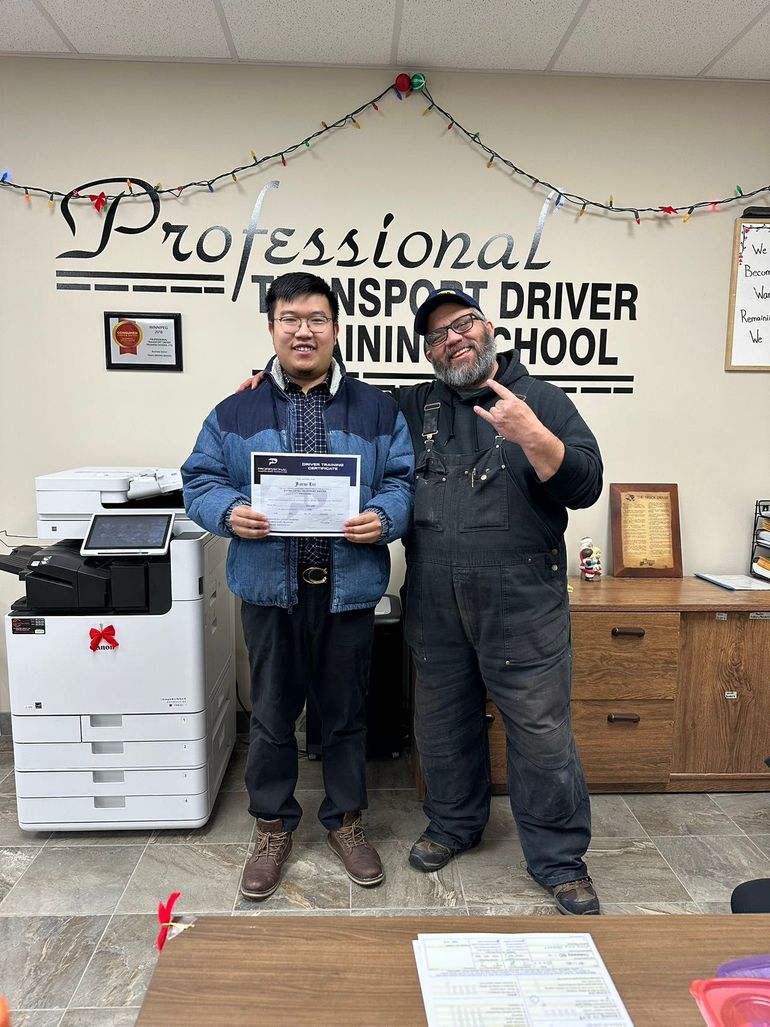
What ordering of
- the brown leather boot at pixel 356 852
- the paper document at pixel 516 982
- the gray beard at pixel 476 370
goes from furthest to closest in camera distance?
the brown leather boot at pixel 356 852 → the gray beard at pixel 476 370 → the paper document at pixel 516 982

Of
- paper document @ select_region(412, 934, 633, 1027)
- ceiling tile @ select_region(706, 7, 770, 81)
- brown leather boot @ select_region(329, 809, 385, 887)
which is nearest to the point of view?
paper document @ select_region(412, 934, 633, 1027)

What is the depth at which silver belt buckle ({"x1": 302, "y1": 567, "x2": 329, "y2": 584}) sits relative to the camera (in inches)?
76.5

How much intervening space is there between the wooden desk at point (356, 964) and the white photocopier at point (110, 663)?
4.21ft

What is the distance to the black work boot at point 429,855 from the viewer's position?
2133 mm

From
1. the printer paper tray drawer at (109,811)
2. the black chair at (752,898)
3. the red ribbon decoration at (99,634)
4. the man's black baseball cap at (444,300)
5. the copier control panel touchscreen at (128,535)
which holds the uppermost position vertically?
the man's black baseball cap at (444,300)

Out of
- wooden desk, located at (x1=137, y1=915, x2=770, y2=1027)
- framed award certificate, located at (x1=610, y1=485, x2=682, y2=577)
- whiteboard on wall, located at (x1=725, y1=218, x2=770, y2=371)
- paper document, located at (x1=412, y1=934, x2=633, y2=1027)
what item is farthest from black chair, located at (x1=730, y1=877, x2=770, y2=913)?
whiteboard on wall, located at (x1=725, y1=218, x2=770, y2=371)

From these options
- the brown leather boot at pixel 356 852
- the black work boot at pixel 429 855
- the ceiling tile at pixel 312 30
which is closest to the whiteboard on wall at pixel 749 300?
the ceiling tile at pixel 312 30

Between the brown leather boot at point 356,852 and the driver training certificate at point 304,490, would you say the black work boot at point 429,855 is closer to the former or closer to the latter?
the brown leather boot at point 356,852

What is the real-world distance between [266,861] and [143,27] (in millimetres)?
2924

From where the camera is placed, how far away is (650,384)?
296 centimetres

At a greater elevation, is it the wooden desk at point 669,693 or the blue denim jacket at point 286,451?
the blue denim jacket at point 286,451

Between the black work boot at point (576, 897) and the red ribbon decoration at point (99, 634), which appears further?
the red ribbon decoration at point (99, 634)

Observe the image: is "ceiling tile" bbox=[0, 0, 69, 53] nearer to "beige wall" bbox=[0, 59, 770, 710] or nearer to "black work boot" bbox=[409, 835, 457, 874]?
"beige wall" bbox=[0, 59, 770, 710]

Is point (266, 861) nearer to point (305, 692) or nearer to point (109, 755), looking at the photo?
point (305, 692)
